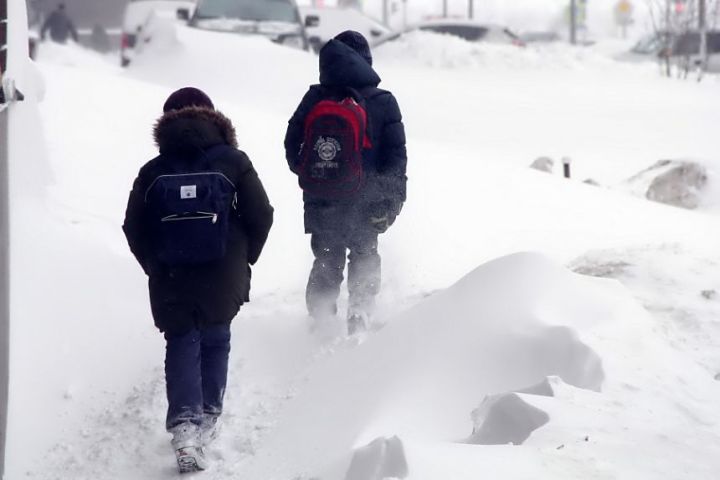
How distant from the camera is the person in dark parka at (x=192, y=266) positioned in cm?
386

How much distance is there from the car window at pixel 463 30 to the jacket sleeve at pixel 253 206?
1703 cm

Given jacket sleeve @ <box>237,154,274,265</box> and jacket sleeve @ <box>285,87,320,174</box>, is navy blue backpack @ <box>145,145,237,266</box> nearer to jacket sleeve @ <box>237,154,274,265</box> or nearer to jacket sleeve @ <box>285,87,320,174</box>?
jacket sleeve @ <box>237,154,274,265</box>

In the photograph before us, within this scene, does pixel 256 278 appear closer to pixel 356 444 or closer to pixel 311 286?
pixel 311 286

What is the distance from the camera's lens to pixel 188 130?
12.6 ft

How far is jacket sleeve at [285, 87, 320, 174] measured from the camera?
4.79 metres

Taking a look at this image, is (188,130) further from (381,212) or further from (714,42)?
(714,42)

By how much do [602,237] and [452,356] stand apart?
3505mm

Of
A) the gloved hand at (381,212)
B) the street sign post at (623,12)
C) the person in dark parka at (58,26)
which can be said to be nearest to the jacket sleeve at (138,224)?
the gloved hand at (381,212)

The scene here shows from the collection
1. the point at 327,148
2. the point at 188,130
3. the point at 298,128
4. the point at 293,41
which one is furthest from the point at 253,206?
the point at 293,41

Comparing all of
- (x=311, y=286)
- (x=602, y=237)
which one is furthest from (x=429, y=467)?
(x=602, y=237)

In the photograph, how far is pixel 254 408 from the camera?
4582 millimetres

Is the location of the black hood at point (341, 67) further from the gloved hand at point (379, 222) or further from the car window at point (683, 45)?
the car window at point (683, 45)

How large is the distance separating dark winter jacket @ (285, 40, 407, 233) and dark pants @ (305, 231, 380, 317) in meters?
0.09

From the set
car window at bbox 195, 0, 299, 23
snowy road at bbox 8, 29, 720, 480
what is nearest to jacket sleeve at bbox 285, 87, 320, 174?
snowy road at bbox 8, 29, 720, 480
